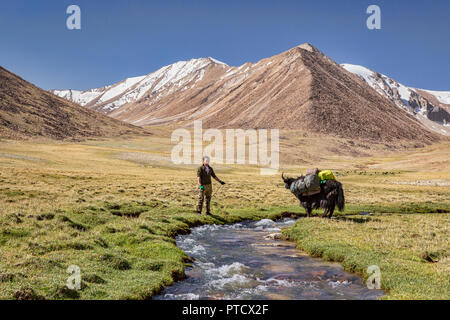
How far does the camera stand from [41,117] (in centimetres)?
14462

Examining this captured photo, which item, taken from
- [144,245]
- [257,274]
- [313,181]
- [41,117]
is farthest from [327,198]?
[41,117]

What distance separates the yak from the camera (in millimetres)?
19188

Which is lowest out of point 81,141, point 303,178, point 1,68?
point 303,178

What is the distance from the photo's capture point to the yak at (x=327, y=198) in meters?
19.2

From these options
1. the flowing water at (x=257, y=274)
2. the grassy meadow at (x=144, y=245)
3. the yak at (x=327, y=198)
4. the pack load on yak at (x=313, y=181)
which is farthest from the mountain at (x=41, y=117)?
the flowing water at (x=257, y=274)

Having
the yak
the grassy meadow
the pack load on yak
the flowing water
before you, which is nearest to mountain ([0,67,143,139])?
the grassy meadow

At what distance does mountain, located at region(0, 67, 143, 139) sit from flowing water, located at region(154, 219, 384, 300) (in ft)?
386

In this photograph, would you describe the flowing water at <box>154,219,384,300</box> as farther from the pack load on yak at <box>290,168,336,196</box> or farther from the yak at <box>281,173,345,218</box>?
the yak at <box>281,173,345,218</box>

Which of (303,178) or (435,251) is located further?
(303,178)

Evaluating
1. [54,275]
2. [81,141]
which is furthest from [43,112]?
[54,275]

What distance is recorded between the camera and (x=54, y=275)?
902 cm

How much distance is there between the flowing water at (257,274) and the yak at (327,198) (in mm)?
4869

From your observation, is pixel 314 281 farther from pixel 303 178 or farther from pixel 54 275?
pixel 303 178
